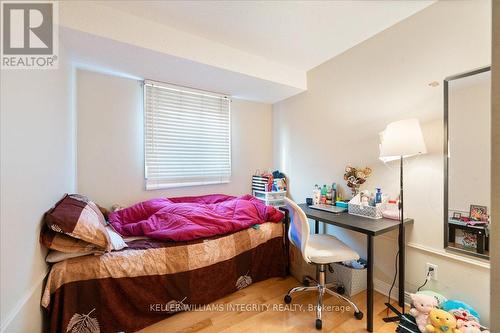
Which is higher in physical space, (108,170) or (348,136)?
(348,136)

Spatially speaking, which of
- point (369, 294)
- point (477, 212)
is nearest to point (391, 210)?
point (477, 212)

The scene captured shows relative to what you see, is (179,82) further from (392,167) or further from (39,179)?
(392,167)

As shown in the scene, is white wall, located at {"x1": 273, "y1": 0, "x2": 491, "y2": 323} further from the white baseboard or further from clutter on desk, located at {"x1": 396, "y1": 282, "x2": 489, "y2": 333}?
the white baseboard

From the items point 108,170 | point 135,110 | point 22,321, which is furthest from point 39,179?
point 135,110

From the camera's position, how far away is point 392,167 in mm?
1862

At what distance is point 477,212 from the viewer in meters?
1.42

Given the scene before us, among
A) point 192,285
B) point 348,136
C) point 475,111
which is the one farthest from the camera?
point 348,136

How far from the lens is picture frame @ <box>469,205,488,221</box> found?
139cm

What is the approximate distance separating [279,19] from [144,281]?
90.6 inches

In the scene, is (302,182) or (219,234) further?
(302,182)

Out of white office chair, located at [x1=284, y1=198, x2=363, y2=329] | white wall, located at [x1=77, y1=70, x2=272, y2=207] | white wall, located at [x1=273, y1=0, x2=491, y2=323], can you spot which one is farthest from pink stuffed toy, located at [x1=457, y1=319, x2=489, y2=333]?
white wall, located at [x1=77, y1=70, x2=272, y2=207]

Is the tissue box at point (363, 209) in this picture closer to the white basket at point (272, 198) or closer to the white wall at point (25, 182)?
the white basket at point (272, 198)

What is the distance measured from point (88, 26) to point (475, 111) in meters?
2.79

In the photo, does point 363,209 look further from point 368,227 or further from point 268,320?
point 268,320
